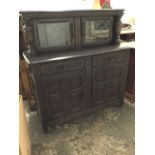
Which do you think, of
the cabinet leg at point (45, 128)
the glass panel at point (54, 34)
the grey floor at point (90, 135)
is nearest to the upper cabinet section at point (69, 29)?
the glass panel at point (54, 34)

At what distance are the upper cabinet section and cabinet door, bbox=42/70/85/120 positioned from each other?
329mm

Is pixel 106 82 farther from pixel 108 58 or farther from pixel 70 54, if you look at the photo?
pixel 70 54

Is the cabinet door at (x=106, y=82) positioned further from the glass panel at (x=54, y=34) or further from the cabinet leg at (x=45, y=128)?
the cabinet leg at (x=45, y=128)

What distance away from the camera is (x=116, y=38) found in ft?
6.66

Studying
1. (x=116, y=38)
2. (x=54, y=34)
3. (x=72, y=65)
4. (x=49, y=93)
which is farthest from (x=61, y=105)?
(x=116, y=38)

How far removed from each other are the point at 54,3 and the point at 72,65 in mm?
1133

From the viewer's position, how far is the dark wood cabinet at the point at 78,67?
1.61 metres

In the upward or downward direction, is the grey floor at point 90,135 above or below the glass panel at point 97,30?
below

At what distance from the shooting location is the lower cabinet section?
162 centimetres

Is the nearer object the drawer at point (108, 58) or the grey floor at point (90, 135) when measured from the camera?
the grey floor at point (90, 135)

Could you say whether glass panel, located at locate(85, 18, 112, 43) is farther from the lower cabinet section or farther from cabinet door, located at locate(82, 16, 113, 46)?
the lower cabinet section

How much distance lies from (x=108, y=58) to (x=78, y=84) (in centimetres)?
47

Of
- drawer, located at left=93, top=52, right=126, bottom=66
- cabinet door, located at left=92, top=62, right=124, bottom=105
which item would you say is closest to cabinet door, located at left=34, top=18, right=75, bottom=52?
drawer, located at left=93, top=52, right=126, bottom=66
